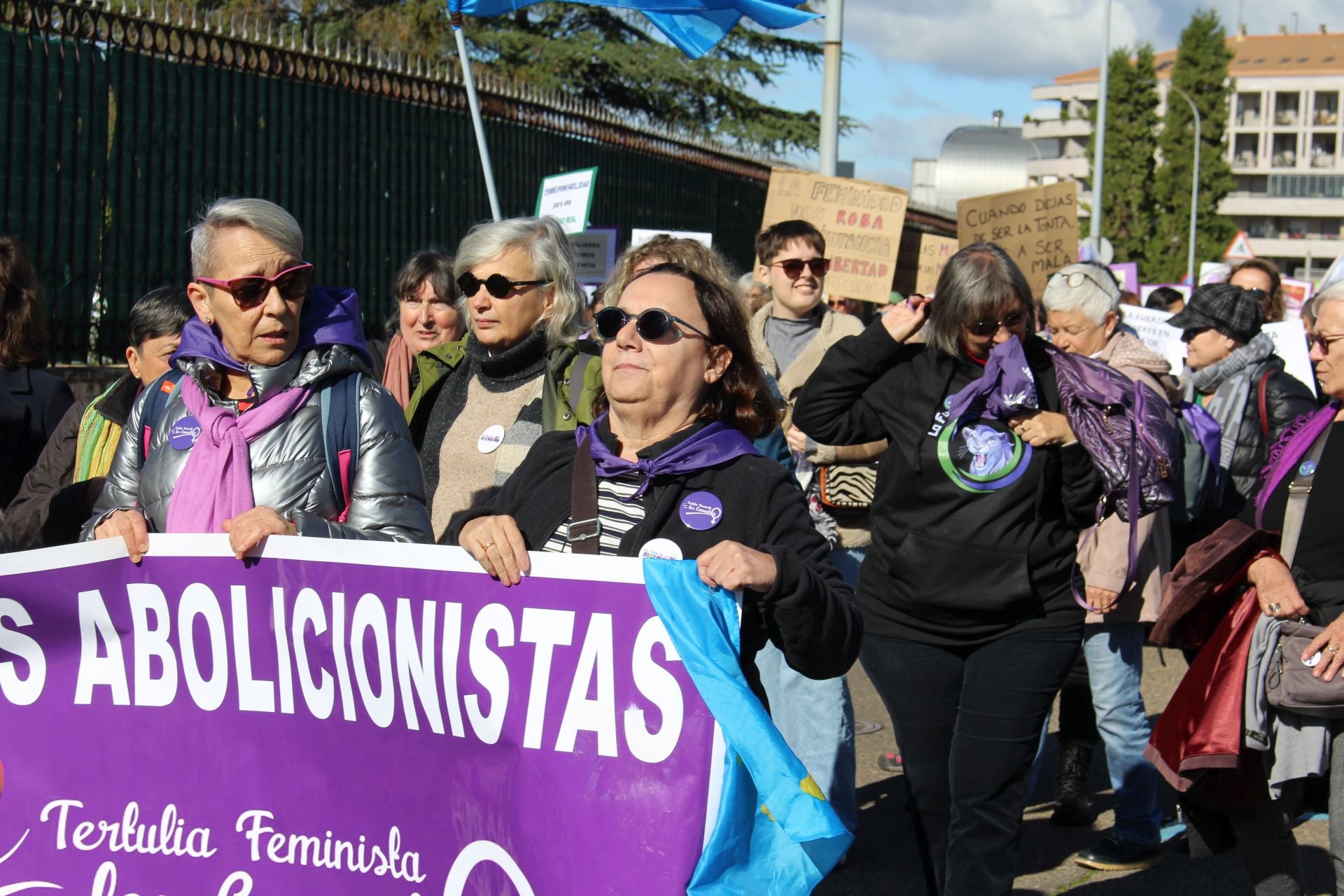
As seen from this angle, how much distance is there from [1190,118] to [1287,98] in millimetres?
44000

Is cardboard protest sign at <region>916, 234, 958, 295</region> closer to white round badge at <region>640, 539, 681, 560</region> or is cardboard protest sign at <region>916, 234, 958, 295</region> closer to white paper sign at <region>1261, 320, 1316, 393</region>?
white paper sign at <region>1261, 320, 1316, 393</region>

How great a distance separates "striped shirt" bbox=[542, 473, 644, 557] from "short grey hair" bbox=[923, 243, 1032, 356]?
60.2 inches

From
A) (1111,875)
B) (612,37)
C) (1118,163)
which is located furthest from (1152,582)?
(1118,163)

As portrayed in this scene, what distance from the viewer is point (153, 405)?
129 inches

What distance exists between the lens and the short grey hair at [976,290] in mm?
3971

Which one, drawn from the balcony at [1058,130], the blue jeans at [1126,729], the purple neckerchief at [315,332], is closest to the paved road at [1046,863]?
the blue jeans at [1126,729]

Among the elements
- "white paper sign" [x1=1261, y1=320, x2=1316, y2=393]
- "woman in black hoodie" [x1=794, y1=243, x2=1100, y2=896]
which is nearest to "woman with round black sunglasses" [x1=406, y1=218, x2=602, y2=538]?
"woman in black hoodie" [x1=794, y1=243, x2=1100, y2=896]

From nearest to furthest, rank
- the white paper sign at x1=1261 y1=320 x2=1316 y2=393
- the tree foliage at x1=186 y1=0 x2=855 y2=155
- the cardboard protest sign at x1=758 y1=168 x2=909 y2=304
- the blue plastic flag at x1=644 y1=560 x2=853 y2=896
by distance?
the blue plastic flag at x1=644 y1=560 x2=853 y2=896 → the cardboard protest sign at x1=758 y1=168 x2=909 y2=304 → the white paper sign at x1=1261 y1=320 x2=1316 y2=393 → the tree foliage at x1=186 y1=0 x2=855 y2=155

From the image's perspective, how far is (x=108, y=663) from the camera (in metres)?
2.98

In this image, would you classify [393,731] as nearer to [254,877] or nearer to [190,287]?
[254,877]

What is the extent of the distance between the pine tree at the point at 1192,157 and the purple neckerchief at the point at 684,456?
213 ft

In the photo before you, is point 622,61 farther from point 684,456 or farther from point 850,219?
point 684,456

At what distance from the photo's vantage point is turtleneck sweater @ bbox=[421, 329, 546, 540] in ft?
13.4

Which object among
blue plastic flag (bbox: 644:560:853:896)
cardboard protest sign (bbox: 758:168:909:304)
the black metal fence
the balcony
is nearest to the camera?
blue plastic flag (bbox: 644:560:853:896)
